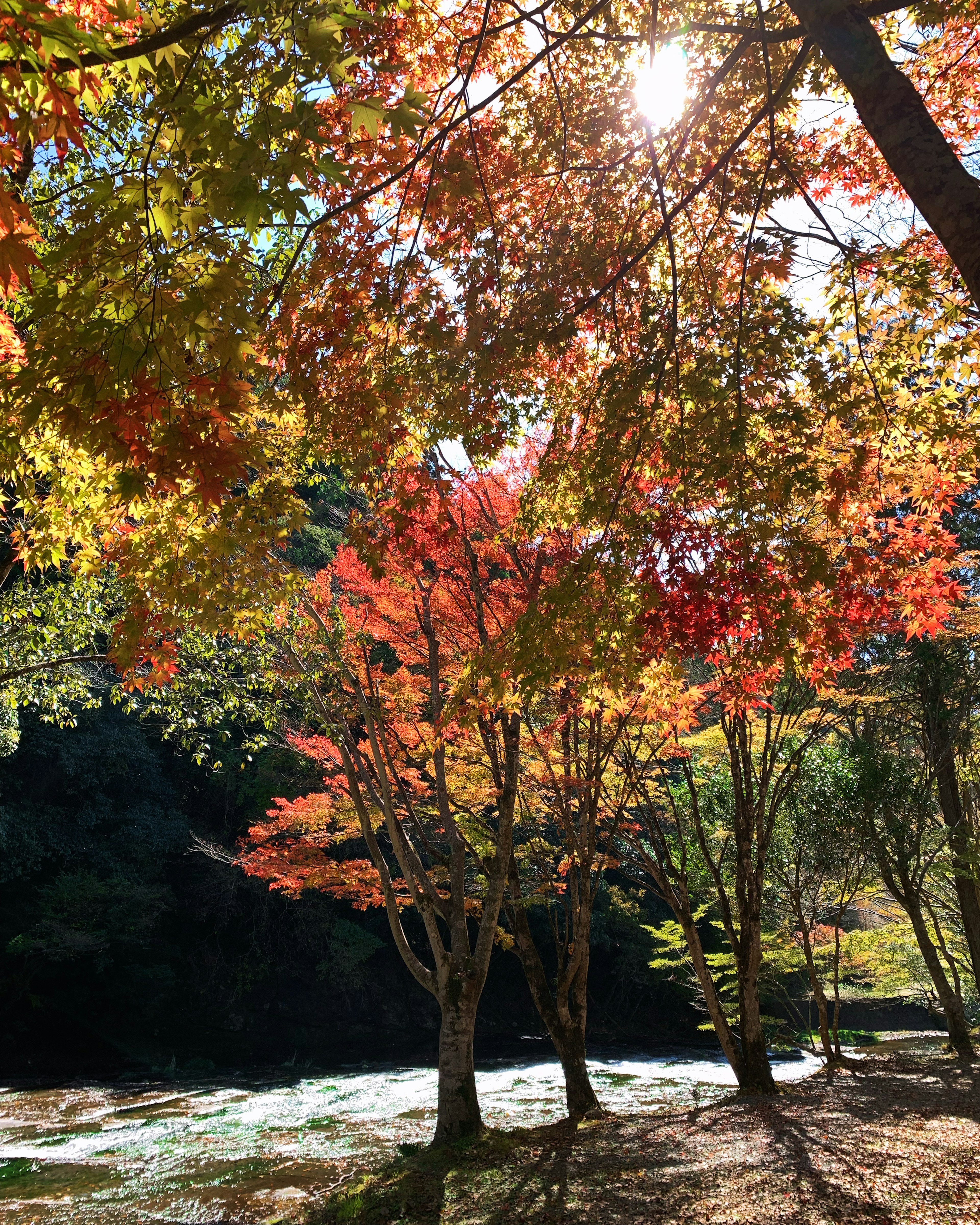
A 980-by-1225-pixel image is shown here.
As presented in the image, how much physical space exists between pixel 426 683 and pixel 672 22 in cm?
666

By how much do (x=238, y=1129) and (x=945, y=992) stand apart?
421 inches

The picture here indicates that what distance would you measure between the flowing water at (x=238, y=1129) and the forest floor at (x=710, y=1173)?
1.17 m

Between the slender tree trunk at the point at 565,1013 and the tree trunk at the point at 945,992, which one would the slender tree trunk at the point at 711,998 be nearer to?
the slender tree trunk at the point at 565,1013

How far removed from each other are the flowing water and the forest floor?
1.17 meters

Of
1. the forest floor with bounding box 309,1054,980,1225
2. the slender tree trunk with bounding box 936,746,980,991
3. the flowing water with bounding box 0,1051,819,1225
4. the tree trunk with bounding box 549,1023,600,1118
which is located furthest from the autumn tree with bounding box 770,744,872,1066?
the tree trunk with bounding box 549,1023,600,1118

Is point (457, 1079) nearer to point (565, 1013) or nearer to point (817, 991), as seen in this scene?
point (565, 1013)

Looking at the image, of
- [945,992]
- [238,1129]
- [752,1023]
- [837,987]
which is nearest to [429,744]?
[752,1023]

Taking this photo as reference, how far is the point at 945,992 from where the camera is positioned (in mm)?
12086

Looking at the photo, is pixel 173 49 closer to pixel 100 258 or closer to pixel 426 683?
pixel 100 258

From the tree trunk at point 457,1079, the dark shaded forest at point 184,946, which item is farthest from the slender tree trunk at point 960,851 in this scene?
the tree trunk at point 457,1079

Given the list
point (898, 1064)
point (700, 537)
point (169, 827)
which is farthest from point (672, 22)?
point (169, 827)

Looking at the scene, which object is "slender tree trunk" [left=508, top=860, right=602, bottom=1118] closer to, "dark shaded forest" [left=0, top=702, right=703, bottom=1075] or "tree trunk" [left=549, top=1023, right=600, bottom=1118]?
"tree trunk" [left=549, top=1023, right=600, bottom=1118]

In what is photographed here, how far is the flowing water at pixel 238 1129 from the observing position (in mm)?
6438

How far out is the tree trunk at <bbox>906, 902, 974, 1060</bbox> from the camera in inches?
474
